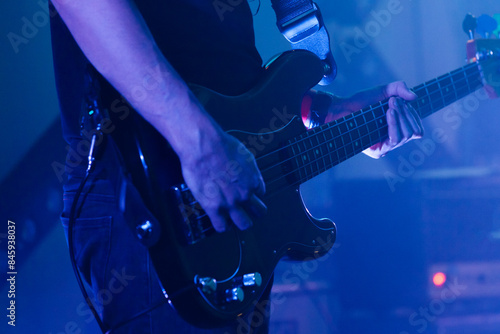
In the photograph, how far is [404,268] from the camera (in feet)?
8.80

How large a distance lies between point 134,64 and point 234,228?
38cm

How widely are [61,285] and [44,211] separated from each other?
0.34 m

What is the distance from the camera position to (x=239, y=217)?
78 cm

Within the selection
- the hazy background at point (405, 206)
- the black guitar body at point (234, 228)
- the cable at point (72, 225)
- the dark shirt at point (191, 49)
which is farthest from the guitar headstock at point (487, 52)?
the cable at point (72, 225)

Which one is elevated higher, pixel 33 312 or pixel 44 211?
pixel 44 211

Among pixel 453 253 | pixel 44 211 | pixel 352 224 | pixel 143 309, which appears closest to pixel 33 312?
pixel 44 211

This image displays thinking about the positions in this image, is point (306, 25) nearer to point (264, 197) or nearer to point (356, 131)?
point (356, 131)

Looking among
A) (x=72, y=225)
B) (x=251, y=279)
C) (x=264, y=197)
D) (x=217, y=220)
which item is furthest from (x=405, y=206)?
Result: (x=72, y=225)

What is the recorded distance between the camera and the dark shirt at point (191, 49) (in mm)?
890

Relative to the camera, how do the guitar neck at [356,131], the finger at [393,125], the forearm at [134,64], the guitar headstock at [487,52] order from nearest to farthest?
the forearm at [134,64], the guitar neck at [356,131], the finger at [393,125], the guitar headstock at [487,52]

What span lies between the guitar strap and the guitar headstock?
2.74ft

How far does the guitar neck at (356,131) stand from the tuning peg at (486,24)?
0.21 metres

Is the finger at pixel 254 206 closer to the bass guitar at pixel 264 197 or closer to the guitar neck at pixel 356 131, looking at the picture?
the bass guitar at pixel 264 197

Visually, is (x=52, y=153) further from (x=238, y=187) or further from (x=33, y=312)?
(x=238, y=187)
